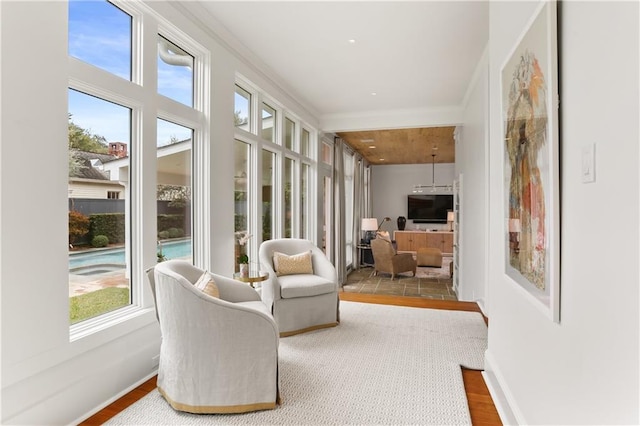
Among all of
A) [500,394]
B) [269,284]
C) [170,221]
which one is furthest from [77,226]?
[500,394]

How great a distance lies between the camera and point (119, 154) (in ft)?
8.16

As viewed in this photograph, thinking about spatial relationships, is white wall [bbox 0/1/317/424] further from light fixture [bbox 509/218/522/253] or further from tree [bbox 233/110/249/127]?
light fixture [bbox 509/218/522/253]

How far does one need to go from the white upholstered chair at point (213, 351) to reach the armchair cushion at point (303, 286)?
1.21 metres

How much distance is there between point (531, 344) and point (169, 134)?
2.79m

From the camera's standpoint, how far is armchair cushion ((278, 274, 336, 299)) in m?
3.37

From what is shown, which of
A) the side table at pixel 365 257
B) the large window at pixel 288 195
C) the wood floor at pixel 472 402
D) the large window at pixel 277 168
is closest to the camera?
the wood floor at pixel 472 402

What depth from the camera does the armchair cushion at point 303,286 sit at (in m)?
3.37

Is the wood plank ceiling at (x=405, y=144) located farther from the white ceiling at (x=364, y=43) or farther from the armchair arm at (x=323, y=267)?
the armchair arm at (x=323, y=267)

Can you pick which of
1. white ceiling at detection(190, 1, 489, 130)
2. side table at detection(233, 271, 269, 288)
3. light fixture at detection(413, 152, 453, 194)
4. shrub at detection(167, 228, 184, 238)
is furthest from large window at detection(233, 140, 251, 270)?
light fixture at detection(413, 152, 453, 194)

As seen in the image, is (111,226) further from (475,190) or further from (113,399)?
(475,190)

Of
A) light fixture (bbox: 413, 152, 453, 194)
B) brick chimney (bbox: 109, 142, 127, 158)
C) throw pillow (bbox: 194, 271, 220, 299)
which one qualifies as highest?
light fixture (bbox: 413, 152, 453, 194)

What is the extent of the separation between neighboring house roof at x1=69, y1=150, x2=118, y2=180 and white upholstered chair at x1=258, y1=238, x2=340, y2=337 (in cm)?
165
